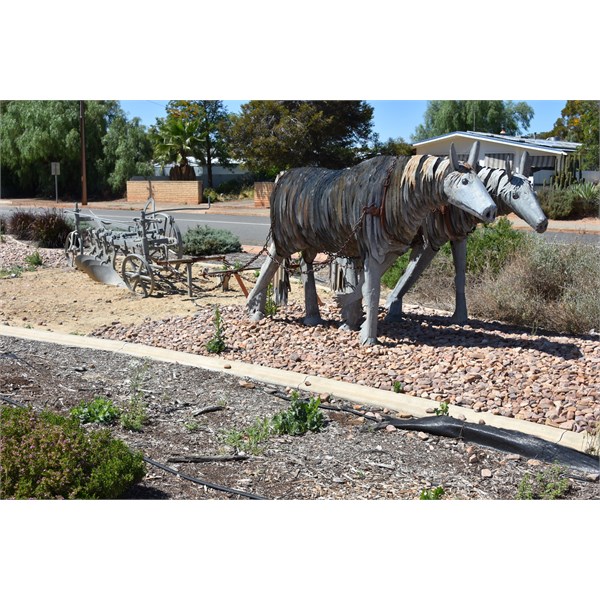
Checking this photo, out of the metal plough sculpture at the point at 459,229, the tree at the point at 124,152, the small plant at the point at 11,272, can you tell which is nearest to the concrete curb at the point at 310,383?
the metal plough sculpture at the point at 459,229

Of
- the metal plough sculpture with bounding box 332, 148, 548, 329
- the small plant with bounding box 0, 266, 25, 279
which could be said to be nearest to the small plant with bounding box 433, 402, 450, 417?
the metal plough sculpture with bounding box 332, 148, 548, 329

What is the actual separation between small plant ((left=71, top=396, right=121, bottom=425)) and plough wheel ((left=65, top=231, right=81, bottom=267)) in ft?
27.2

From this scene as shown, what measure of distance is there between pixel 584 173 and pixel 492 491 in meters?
25.2

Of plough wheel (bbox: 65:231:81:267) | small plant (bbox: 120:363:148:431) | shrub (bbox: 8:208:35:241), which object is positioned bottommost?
small plant (bbox: 120:363:148:431)

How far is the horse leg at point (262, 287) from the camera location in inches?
339

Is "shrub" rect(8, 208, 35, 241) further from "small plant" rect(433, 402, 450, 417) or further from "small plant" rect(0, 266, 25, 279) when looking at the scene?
"small plant" rect(433, 402, 450, 417)

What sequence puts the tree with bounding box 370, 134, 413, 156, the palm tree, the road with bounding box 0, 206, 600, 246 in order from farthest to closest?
the palm tree, the tree with bounding box 370, 134, 413, 156, the road with bounding box 0, 206, 600, 246

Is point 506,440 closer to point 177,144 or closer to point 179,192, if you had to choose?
point 179,192

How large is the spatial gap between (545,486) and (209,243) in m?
10.3

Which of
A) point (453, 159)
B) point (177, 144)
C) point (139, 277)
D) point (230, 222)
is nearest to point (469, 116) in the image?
point (177, 144)

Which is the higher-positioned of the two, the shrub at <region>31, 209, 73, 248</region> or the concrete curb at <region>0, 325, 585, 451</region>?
the shrub at <region>31, 209, 73, 248</region>

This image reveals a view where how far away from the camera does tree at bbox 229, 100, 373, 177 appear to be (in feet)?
80.2

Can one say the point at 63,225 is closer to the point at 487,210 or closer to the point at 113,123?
the point at 487,210

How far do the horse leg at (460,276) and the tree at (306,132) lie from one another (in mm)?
16150
